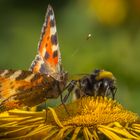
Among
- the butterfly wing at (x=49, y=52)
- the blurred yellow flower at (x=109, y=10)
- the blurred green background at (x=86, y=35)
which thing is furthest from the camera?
the blurred yellow flower at (x=109, y=10)

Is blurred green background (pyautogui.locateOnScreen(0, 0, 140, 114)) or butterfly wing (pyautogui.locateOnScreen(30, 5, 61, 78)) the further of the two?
blurred green background (pyautogui.locateOnScreen(0, 0, 140, 114))

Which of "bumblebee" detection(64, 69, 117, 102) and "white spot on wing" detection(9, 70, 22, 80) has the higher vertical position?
"white spot on wing" detection(9, 70, 22, 80)

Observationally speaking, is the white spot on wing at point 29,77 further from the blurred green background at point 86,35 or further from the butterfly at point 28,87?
the blurred green background at point 86,35

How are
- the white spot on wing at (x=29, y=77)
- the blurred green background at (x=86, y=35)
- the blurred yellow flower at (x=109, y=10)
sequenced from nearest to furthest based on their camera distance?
1. the white spot on wing at (x=29, y=77)
2. the blurred green background at (x=86, y=35)
3. the blurred yellow flower at (x=109, y=10)

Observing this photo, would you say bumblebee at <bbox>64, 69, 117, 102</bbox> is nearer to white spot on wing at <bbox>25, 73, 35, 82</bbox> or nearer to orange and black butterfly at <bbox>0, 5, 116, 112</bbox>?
orange and black butterfly at <bbox>0, 5, 116, 112</bbox>

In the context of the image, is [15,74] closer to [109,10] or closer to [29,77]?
[29,77]

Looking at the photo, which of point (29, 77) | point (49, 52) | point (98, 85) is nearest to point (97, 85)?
point (98, 85)

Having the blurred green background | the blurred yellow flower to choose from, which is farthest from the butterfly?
the blurred yellow flower

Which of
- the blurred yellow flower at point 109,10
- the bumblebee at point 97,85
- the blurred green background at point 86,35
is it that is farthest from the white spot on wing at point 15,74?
the blurred yellow flower at point 109,10
